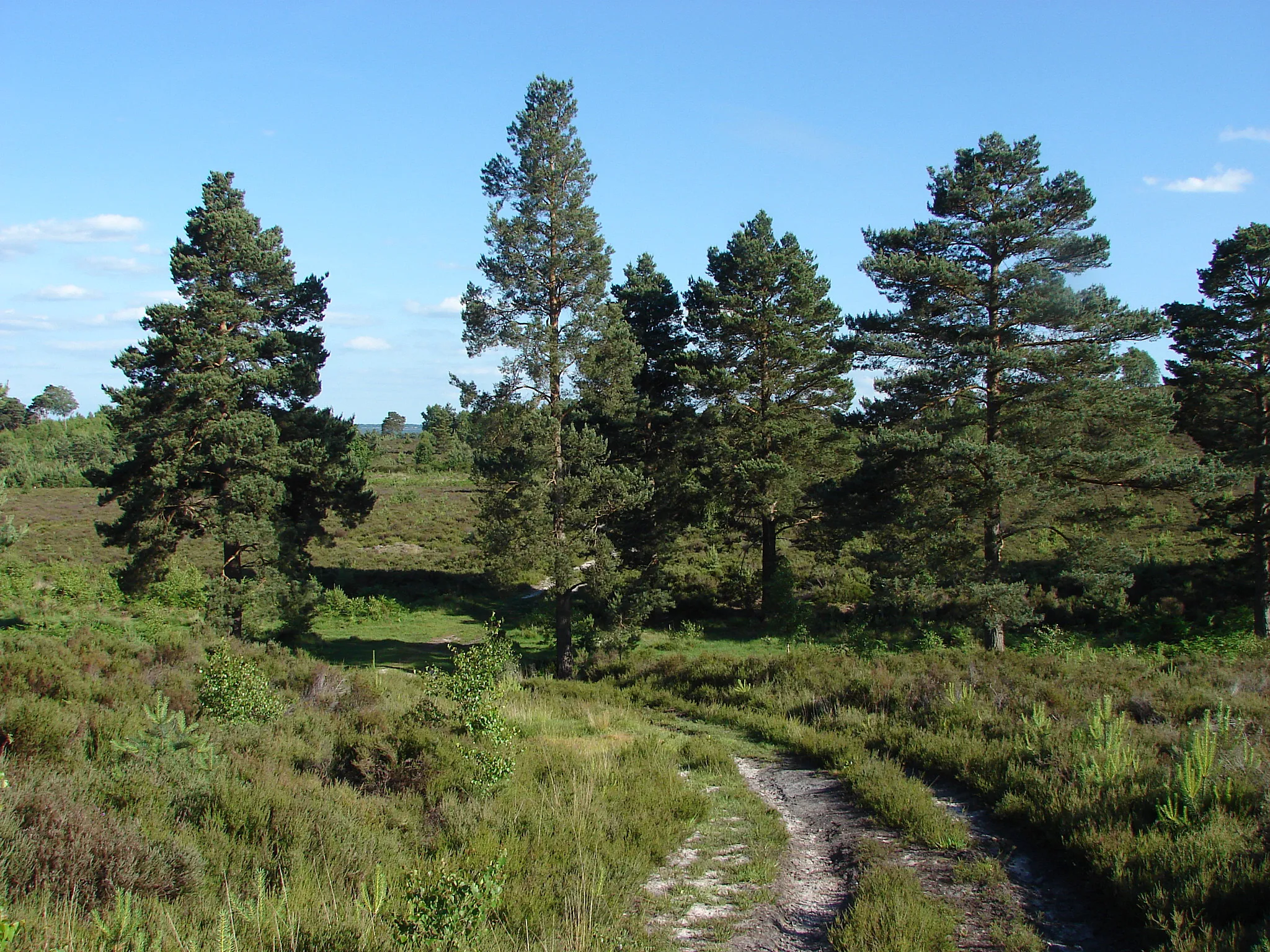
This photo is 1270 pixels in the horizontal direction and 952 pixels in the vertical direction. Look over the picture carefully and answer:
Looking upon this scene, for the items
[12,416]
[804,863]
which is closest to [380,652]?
[804,863]

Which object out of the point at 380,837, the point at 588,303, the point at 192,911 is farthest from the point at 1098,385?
the point at 192,911

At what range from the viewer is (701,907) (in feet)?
19.7

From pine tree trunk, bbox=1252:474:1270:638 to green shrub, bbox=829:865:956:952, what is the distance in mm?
20929

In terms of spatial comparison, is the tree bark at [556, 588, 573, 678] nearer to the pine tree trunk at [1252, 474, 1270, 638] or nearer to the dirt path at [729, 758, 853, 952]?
the dirt path at [729, 758, 853, 952]

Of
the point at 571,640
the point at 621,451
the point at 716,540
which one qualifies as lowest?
the point at 571,640

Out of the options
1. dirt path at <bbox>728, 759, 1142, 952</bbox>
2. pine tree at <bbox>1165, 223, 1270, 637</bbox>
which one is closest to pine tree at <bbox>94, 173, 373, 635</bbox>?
dirt path at <bbox>728, 759, 1142, 952</bbox>

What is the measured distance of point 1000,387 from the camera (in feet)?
63.2

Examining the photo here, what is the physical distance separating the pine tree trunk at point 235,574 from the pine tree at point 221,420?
4cm

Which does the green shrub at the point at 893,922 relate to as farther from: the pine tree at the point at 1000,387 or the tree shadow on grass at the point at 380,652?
the tree shadow on grass at the point at 380,652

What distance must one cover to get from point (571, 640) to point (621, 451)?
6799 millimetres

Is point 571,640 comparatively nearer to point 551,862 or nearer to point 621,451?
point 621,451

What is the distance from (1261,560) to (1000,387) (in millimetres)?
9238

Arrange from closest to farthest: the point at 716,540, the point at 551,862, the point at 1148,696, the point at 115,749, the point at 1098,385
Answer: the point at 551,862
the point at 115,749
the point at 1148,696
the point at 1098,385
the point at 716,540

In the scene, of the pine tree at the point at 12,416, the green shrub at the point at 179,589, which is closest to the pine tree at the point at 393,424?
the pine tree at the point at 12,416
